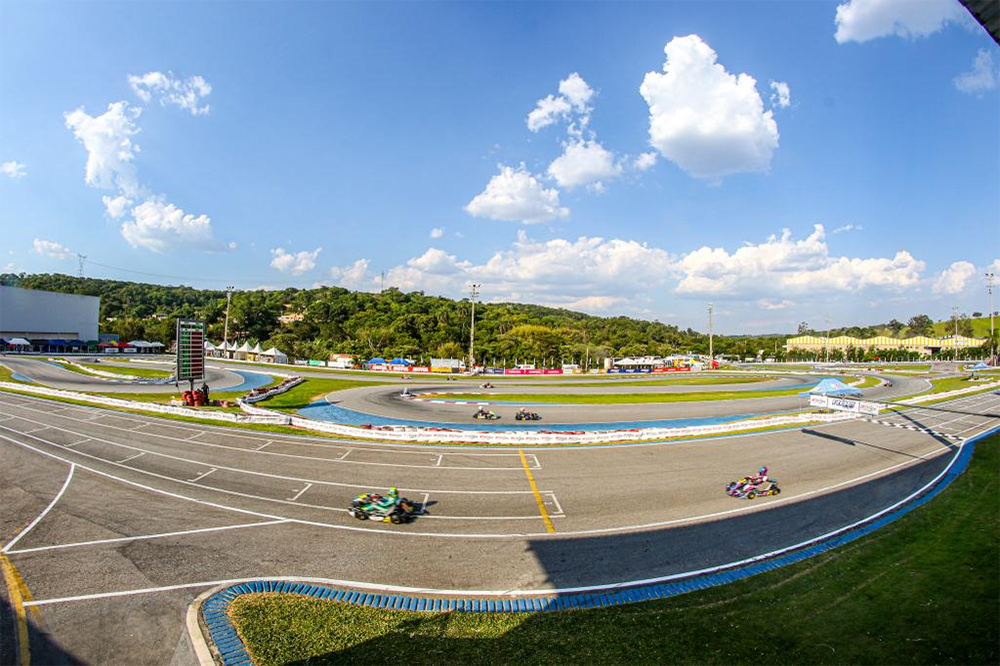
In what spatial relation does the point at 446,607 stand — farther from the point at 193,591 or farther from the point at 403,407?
the point at 403,407

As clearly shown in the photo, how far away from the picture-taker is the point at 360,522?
15750 millimetres

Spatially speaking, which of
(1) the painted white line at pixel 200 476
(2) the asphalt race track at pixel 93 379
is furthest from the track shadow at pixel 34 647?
(2) the asphalt race track at pixel 93 379

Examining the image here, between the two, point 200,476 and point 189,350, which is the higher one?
point 189,350

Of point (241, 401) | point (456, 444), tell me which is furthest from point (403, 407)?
point (456, 444)

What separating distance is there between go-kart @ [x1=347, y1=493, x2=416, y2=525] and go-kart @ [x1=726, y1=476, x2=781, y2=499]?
43.4 feet

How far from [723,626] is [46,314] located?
160831 millimetres

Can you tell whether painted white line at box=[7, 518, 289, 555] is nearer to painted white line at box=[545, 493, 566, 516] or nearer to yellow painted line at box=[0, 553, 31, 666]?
yellow painted line at box=[0, 553, 31, 666]

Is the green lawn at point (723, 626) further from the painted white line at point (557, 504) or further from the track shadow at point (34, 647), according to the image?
the painted white line at point (557, 504)

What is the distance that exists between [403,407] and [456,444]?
17.1m

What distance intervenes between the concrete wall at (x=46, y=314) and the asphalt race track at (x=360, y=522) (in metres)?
118

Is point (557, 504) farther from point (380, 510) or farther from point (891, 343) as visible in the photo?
point (891, 343)

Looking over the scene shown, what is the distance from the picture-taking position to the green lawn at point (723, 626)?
8586mm

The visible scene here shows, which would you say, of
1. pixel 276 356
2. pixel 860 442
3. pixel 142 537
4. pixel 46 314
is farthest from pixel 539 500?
pixel 46 314

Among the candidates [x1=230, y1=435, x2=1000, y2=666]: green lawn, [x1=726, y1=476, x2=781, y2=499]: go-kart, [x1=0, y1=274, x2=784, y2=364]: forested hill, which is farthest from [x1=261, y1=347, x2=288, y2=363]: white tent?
[x1=726, y1=476, x2=781, y2=499]: go-kart
